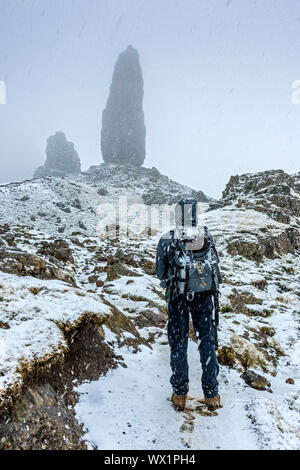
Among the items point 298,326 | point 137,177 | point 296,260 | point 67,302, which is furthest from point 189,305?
point 137,177

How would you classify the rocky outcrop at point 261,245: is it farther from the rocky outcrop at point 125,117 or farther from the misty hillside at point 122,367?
the rocky outcrop at point 125,117

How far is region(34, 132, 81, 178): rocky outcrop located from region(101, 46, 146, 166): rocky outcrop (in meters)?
15.5

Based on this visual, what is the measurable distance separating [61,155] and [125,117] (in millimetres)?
32666

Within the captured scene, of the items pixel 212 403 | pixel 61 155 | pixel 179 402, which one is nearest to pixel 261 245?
pixel 212 403

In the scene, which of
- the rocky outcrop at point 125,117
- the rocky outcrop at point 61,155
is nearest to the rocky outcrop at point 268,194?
the rocky outcrop at point 125,117

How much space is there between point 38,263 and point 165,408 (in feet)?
13.2

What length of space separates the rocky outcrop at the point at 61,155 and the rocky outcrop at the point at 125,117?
15548mm

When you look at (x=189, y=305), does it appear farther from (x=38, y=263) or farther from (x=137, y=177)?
(x=137, y=177)

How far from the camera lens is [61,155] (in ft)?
387

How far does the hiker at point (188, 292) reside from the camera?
332 cm

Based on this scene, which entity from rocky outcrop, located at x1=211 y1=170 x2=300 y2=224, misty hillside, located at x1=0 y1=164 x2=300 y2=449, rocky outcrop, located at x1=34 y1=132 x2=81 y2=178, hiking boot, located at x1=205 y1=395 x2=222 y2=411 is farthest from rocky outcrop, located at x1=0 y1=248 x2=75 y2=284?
rocky outcrop, located at x1=34 y1=132 x2=81 y2=178

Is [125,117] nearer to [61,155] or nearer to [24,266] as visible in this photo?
[61,155]

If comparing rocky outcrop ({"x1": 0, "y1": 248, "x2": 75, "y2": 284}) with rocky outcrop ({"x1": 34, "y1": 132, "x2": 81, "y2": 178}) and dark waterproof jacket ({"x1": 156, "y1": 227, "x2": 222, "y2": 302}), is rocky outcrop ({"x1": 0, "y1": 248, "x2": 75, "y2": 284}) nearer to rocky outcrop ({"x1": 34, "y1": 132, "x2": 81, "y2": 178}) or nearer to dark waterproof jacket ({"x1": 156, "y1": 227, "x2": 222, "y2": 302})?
dark waterproof jacket ({"x1": 156, "y1": 227, "x2": 222, "y2": 302})
